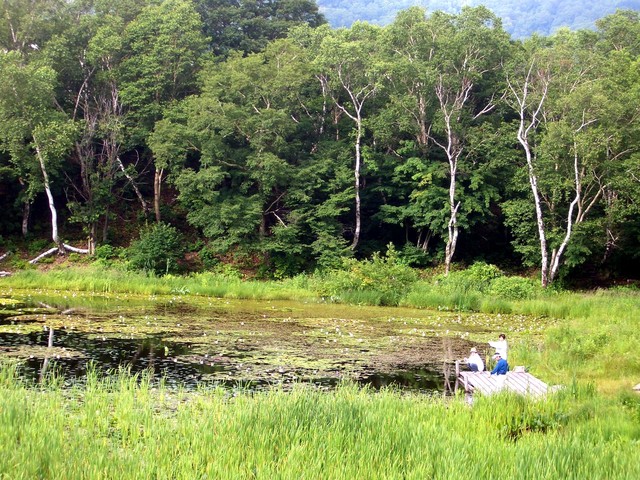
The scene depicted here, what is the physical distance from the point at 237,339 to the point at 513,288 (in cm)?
1420

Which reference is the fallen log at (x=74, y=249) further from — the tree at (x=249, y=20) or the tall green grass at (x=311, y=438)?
the tall green grass at (x=311, y=438)

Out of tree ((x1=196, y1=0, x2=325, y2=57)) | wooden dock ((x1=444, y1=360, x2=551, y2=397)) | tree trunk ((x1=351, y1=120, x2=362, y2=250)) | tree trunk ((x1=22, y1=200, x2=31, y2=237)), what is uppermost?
tree ((x1=196, y1=0, x2=325, y2=57))

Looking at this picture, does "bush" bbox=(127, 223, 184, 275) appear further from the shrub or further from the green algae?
the green algae

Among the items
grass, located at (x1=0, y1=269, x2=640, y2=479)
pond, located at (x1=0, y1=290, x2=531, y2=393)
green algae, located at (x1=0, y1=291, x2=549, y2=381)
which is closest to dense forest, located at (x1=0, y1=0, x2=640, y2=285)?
green algae, located at (x1=0, y1=291, x2=549, y2=381)

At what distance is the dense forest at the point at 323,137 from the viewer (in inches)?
1162

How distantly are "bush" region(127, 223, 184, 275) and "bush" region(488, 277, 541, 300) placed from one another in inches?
549

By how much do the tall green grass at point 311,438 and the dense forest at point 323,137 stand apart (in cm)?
2160

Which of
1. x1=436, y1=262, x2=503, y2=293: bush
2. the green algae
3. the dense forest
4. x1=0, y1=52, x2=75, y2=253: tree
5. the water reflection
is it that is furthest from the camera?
the dense forest

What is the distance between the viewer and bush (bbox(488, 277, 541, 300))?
25.2m

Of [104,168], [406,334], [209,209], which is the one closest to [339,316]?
[406,334]

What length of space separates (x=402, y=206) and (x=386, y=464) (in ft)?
93.5

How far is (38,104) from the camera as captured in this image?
1200 inches

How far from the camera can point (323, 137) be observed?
35.6 metres

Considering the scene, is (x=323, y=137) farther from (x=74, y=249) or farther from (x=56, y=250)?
(x=56, y=250)
